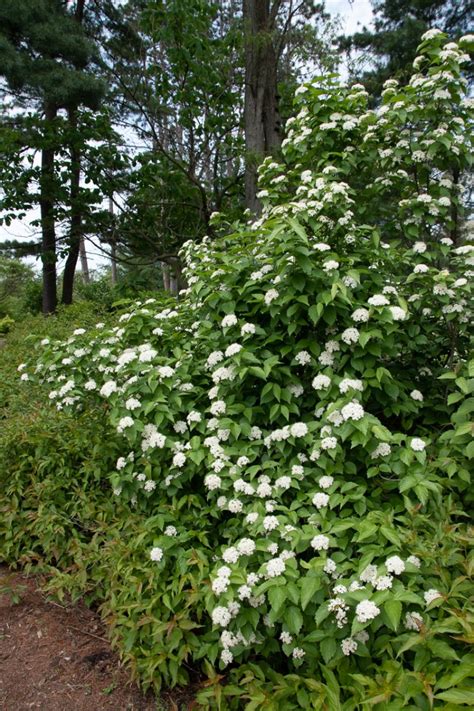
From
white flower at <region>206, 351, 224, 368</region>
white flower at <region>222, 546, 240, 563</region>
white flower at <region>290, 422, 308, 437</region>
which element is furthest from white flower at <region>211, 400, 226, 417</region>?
white flower at <region>222, 546, 240, 563</region>

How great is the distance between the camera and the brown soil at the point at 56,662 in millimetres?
1925

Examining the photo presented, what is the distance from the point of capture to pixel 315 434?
1.91 meters

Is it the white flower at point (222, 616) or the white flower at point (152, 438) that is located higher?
the white flower at point (152, 438)

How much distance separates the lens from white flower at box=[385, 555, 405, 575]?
1.38 m

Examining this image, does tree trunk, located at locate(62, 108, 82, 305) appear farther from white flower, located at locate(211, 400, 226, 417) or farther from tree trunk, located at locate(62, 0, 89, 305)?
white flower, located at locate(211, 400, 226, 417)

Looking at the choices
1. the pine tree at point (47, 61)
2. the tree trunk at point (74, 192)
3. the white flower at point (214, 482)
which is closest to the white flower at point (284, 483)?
the white flower at point (214, 482)

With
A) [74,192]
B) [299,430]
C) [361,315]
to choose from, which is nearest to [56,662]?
[299,430]

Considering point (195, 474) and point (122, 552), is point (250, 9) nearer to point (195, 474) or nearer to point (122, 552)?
point (195, 474)

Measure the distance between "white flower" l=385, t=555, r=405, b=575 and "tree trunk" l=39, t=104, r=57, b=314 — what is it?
8244 mm

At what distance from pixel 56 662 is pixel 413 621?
1.66 meters

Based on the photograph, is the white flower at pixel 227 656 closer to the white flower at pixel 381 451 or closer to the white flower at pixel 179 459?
the white flower at pixel 179 459

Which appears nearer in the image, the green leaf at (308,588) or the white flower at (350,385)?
the green leaf at (308,588)

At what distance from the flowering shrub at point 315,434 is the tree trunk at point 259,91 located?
2.58 meters

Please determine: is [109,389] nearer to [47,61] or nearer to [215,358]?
[215,358]
